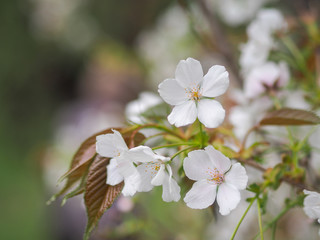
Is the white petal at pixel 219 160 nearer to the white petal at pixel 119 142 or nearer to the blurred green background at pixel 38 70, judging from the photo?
the white petal at pixel 119 142

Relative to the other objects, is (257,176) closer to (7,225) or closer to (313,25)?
(313,25)

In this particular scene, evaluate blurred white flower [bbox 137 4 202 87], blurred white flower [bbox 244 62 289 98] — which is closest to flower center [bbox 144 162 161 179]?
blurred white flower [bbox 244 62 289 98]

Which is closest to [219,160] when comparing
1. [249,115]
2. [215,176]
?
[215,176]

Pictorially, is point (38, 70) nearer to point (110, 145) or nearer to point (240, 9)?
point (240, 9)

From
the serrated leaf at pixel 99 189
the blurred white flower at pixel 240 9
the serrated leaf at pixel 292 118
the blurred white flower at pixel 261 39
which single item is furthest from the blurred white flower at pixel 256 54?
the blurred white flower at pixel 240 9

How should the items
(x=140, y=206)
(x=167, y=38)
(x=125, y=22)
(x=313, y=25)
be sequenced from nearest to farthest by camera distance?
(x=313, y=25), (x=140, y=206), (x=167, y=38), (x=125, y=22)

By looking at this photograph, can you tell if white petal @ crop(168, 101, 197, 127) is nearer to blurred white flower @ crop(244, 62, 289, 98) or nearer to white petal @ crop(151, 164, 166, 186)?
white petal @ crop(151, 164, 166, 186)

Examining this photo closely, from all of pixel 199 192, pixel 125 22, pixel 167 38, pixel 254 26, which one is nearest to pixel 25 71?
pixel 125 22
